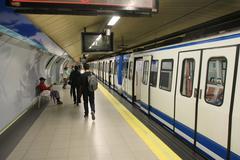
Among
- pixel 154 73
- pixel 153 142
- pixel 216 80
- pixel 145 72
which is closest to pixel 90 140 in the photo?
Answer: pixel 153 142

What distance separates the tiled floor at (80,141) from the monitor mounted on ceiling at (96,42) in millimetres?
2245

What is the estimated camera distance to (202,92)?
4.91 metres

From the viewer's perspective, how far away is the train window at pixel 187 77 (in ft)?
17.8

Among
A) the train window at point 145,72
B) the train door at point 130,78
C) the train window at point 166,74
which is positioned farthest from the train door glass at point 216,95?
the train door at point 130,78

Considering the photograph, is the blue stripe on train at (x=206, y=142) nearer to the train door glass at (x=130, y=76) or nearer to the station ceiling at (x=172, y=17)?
the station ceiling at (x=172, y=17)

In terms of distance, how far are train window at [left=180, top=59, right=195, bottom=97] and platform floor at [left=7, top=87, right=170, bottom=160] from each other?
138 centimetres

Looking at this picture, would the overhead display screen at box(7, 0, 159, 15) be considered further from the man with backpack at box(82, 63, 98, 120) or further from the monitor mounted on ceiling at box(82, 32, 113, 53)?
the monitor mounted on ceiling at box(82, 32, 113, 53)

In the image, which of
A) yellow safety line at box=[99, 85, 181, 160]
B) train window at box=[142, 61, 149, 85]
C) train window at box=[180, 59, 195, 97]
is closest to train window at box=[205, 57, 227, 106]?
train window at box=[180, 59, 195, 97]

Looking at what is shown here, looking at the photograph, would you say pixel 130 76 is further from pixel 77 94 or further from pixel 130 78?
pixel 77 94

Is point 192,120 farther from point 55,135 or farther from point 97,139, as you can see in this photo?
point 55,135

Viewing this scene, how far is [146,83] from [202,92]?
13.4ft

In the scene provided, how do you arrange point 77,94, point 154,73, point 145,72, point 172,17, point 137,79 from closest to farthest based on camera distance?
point 172,17, point 154,73, point 145,72, point 77,94, point 137,79

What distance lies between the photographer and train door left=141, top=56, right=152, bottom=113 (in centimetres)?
869

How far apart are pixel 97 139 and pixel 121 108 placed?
12.1ft
